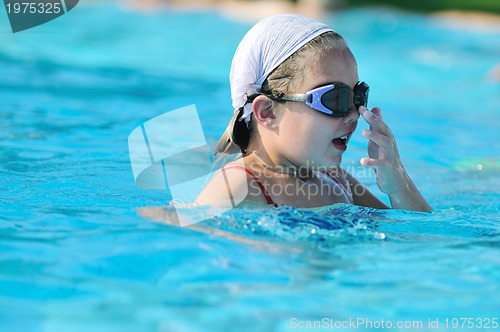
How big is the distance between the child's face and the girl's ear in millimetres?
56

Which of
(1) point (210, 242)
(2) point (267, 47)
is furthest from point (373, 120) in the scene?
(1) point (210, 242)

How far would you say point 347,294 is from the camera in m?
3.04

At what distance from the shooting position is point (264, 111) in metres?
3.88

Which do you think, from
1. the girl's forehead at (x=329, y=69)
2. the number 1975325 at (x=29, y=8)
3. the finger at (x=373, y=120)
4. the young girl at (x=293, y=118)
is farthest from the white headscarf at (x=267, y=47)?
the number 1975325 at (x=29, y=8)

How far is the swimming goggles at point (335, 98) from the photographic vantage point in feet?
12.1

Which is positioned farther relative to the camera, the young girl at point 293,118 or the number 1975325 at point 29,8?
the number 1975325 at point 29,8

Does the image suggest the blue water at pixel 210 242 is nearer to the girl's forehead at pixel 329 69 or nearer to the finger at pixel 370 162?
the finger at pixel 370 162

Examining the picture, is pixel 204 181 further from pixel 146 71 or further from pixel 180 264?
pixel 146 71

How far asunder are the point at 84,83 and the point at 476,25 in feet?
36.0

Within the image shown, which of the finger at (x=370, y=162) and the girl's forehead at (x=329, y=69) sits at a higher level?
the girl's forehead at (x=329, y=69)

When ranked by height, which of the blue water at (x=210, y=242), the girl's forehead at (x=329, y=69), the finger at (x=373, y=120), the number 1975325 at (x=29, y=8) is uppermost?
the girl's forehead at (x=329, y=69)

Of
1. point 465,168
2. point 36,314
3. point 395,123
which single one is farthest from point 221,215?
point 395,123

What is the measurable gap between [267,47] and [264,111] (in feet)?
1.03

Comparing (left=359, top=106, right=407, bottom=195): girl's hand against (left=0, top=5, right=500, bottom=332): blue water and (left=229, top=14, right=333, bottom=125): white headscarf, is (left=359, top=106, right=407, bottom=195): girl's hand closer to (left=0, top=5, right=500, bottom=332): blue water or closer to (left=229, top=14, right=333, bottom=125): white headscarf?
(left=0, top=5, right=500, bottom=332): blue water
